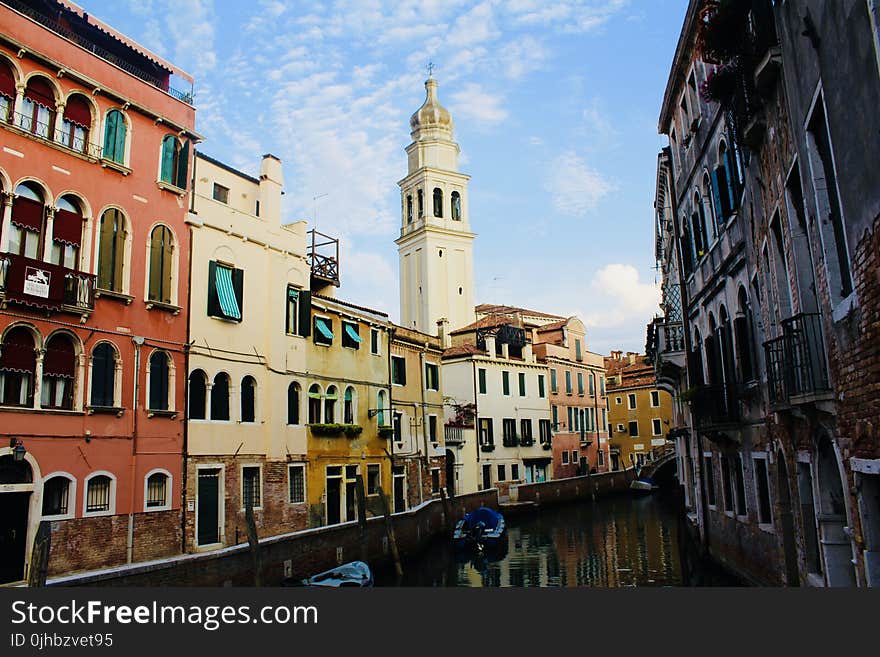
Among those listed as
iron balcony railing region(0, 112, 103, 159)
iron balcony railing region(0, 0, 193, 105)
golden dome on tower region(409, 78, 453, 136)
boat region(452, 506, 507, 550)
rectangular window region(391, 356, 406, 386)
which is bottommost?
boat region(452, 506, 507, 550)

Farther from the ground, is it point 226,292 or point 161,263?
point 161,263

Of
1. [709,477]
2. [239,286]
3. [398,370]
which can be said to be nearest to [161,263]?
[239,286]

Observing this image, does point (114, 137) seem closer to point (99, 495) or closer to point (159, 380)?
point (159, 380)

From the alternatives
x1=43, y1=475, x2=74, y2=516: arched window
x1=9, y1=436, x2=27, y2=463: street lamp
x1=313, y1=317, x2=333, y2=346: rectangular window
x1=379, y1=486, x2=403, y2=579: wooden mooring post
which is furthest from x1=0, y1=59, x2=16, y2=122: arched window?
x1=379, y1=486, x2=403, y2=579: wooden mooring post

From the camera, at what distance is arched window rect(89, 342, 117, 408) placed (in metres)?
13.7

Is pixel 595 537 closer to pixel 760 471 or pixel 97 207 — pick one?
pixel 760 471

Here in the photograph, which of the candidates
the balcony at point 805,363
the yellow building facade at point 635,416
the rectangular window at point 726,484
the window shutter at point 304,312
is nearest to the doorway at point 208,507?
the window shutter at point 304,312

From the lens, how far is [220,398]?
1669cm

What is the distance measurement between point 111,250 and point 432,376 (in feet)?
51.2

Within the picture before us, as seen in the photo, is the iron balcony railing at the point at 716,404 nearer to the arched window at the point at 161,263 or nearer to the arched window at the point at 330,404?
the arched window at the point at 330,404

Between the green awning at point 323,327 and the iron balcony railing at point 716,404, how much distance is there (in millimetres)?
10602

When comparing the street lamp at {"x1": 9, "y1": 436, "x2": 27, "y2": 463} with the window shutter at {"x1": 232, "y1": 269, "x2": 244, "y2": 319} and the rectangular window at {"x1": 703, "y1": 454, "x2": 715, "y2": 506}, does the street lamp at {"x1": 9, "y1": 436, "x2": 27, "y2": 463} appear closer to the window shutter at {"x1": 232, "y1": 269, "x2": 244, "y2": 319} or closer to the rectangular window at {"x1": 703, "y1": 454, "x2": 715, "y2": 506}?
the window shutter at {"x1": 232, "y1": 269, "x2": 244, "y2": 319}

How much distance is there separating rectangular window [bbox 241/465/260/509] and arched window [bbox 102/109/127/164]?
7.51 m

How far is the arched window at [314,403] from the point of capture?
1997 centimetres
